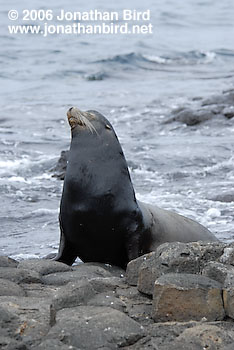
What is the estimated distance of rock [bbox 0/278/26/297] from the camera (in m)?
4.66

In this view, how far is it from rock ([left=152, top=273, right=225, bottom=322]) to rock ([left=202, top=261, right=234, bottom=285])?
13 centimetres

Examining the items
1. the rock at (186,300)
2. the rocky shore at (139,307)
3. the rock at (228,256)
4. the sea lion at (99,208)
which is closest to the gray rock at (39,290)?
the rocky shore at (139,307)

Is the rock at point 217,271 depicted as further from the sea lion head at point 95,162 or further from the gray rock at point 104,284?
the sea lion head at point 95,162

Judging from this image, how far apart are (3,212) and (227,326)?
5805mm

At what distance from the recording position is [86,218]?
21.1 feet

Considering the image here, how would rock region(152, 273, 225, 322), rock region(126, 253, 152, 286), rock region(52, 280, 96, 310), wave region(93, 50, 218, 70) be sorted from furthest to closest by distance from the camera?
wave region(93, 50, 218, 70)
rock region(126, 253, 152, 286)
rock region(52, 280, 96, 310)
rock region(152, 273, 225, 322)

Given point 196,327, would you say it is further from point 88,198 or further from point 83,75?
point 83,75

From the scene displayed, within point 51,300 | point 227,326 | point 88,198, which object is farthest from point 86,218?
point 227,326

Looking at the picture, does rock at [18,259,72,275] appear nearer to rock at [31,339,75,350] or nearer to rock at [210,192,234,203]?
rock at [31,339,75,350]

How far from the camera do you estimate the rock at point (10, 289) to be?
4.66 m

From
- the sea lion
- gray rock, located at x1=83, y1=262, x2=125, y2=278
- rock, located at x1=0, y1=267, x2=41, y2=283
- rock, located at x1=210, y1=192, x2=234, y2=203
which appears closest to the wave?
rock, located at x1=210, y1=192, x2=234, y2=203

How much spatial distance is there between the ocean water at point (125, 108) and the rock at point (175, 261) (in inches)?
128

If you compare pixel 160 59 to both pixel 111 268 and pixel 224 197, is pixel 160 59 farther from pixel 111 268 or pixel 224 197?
pixel 111 268

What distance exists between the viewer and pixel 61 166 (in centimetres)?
1168
